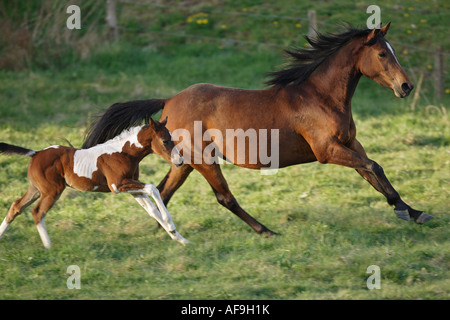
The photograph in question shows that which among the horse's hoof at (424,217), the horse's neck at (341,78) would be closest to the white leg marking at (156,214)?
the horse's neck at (341,78)

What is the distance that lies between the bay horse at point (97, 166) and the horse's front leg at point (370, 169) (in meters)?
1.46

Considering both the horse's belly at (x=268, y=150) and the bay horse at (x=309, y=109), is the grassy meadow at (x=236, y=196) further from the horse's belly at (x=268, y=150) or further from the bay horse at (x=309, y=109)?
the horse's belly at (x=268, y=150)

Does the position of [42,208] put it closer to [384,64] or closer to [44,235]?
[44,235]

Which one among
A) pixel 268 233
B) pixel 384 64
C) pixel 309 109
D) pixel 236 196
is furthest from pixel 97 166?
pixel 384 64

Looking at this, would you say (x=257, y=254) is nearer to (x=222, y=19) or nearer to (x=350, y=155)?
(x=350, y=155)

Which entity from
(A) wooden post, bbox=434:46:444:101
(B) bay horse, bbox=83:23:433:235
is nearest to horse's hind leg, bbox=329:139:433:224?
(B) bay horse, bbox=83:23:433:235

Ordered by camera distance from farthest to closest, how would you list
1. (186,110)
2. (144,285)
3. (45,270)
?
(186,110) → (45,270) → (144,285)

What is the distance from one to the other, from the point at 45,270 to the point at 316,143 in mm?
2678

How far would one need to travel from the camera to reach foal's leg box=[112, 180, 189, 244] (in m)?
5.47

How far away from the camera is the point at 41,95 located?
11.3 m

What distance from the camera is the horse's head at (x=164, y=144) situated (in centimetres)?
539

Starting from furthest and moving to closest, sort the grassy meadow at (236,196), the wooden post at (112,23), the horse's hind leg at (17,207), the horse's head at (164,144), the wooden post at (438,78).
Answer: the wooden post at (112,23)
the wooden post at (438,78)
the horse's hind leg at (17,207)
the horse's head at (164,144)
the grassy meadow at (236,196)

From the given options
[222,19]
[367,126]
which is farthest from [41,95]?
[367,126]

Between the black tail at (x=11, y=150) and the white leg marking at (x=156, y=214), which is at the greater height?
the black tail at (x=11, y=150)
